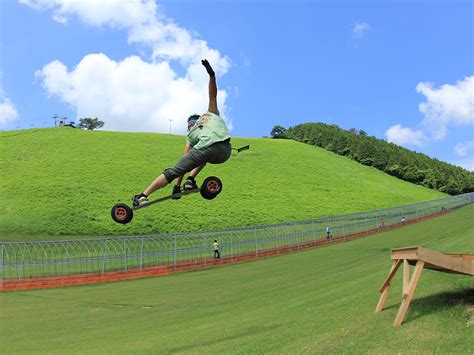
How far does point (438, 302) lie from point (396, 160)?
349 ft

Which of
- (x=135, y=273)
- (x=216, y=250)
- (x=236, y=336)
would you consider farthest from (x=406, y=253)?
(x=216, y=250)

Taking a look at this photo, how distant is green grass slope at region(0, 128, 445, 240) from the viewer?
5247 centimetres

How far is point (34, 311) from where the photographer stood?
17.0m

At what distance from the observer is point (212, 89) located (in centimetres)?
721

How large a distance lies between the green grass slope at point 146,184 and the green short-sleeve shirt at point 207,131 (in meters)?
43.9

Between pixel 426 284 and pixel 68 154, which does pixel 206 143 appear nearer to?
pixel 426 284

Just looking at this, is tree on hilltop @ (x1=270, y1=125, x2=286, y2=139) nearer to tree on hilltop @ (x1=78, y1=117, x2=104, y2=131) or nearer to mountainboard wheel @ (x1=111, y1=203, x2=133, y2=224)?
tree on hilltop @ (x1=78, y1=117, x2=104, y2=131)

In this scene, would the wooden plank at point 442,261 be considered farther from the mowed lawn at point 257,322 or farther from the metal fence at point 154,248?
the metal fence at point 154,248

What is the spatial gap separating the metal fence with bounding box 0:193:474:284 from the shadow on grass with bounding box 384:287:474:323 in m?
25.4

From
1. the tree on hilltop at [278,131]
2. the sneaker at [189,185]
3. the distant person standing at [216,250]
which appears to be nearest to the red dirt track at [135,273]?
the distant person standing at [216,250]

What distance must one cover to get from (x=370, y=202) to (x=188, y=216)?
1256 inches

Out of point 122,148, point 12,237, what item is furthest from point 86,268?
point 122,148

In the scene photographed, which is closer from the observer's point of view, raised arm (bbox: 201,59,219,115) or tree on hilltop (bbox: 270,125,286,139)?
raised arm (bbox: 201,59,219,115)

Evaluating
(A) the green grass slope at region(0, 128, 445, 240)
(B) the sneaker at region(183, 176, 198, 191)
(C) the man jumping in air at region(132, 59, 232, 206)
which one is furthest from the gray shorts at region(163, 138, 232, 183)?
(A) the green grass slope at region(0, 128, 445, 240)
